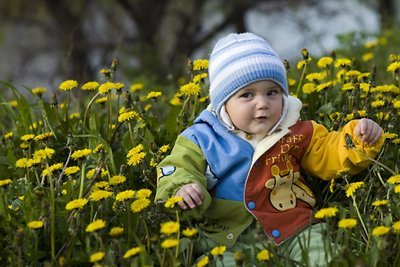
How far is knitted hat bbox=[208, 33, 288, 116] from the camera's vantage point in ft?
8.88

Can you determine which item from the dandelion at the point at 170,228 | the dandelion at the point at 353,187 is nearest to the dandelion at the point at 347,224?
the dandelion at the point at 353,187

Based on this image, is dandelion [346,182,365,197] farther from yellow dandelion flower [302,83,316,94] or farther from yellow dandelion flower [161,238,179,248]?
yellow dandelion flower [302,83,316,94]

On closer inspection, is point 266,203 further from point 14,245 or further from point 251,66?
point 14,245

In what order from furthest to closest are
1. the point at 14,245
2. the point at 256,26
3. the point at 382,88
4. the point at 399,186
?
the point at 256,26
the point at 382,88
the point at 399,186
the point at 14,245

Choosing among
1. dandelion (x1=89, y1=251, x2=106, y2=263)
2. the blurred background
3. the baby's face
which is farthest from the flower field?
the blurred background

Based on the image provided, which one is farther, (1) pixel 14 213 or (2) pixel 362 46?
(2) pixel 362 46

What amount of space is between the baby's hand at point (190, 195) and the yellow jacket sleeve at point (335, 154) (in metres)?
0.51

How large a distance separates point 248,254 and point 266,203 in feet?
1.07

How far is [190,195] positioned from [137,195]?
0.57 ft

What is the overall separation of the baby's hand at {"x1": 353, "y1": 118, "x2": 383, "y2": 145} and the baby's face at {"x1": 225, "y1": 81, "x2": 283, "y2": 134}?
11.2 inches

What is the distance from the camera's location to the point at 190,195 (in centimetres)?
252

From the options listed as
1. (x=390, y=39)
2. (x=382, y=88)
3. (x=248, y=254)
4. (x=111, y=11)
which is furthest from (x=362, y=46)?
(x=111, y=11)

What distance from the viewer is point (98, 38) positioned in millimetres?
12742

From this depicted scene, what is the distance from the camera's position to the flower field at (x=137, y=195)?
229cm
